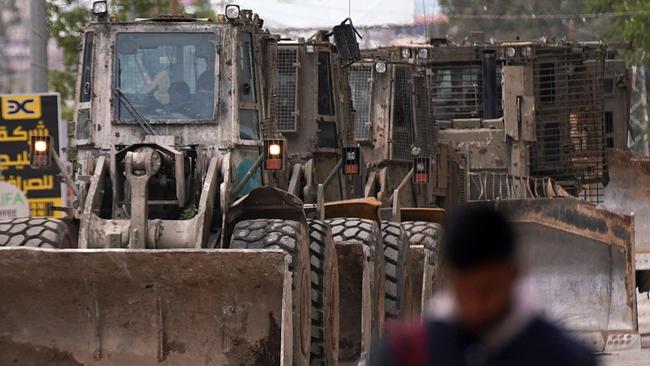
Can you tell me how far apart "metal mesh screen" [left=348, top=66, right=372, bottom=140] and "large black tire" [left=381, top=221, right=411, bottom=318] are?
16.1 ft

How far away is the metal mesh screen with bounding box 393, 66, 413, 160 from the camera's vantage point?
1989cm

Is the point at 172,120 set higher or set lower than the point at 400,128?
lower

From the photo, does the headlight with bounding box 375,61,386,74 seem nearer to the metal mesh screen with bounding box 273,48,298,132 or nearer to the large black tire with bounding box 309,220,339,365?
the metal mesh screen with bounding box 273,48,298,132

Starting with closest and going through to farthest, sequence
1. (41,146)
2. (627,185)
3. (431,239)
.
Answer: (41,146), (431,239), (627,185)

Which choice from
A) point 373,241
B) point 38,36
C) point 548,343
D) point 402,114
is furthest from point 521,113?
point 548,343

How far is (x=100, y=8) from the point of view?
12.9m

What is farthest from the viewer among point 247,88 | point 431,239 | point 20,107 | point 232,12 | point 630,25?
point 630,25

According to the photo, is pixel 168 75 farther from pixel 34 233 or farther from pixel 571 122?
pixel 571 122

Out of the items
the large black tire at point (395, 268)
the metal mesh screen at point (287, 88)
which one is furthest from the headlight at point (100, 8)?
the metal mesh screen at point (287, 88)

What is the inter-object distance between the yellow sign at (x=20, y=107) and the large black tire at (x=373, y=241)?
5.52m

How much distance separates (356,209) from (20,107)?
5575 mm

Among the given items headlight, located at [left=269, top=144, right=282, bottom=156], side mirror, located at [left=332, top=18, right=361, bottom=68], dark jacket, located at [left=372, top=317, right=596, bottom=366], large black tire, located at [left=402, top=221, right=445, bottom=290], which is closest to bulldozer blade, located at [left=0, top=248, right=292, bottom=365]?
headlight, located at [left=269, top=144, right=282, bottom=156]

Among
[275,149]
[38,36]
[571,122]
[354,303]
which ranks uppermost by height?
[38,36]

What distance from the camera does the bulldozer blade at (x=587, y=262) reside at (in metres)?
17.4
